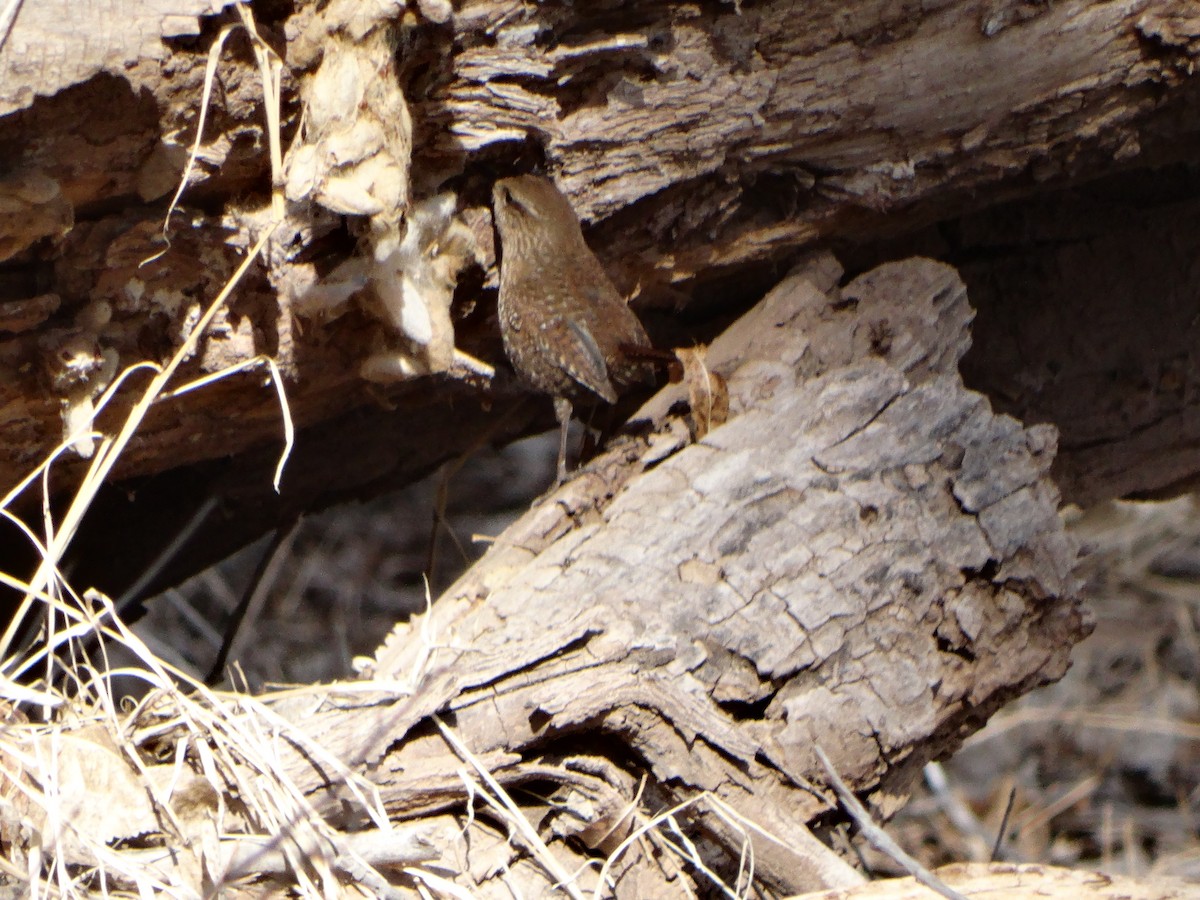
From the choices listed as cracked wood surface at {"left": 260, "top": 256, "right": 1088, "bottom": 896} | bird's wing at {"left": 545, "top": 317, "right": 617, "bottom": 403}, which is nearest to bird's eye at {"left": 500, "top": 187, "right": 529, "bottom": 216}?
bird's wing at {"left": 545, "top": 317, "right": 617, "bottom": 403}

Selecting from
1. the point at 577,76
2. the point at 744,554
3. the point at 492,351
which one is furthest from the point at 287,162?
the point at 744,554

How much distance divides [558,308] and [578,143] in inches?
9.9

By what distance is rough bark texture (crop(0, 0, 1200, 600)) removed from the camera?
1334mm

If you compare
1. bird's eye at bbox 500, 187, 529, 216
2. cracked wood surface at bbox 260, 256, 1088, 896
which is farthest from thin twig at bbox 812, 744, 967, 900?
bird's eye at bbox 500, 187, 529, 216

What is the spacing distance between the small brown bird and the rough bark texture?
7 cm

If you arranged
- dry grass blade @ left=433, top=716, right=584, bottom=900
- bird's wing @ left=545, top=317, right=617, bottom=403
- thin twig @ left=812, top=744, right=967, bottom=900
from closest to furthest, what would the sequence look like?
thin twig @ left=812, top=744, right=967, bottom=900 → dry grass blade @ left=433, top=716, right=584, bottom=900 → bird's wing @ left=545, top=317, right=617, bottom=403

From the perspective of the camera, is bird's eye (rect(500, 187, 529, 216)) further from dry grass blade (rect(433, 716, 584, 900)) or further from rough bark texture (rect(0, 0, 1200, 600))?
dry grass blade (rect(433, 716, 584, 900))

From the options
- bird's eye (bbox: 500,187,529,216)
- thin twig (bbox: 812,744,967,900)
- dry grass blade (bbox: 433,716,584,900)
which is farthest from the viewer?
bird's eye (bbox: 500,187,529,216)

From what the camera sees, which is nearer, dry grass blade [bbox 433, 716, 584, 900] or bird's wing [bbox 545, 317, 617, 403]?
dry grass blade [bbox 433, 716, 584, 900]

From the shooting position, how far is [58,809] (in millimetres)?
1159

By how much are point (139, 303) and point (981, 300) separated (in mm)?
1572

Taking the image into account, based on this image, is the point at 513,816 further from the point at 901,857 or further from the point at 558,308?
the point at 558,308

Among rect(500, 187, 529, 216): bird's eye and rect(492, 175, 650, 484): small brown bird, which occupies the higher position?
rect(500, 187, 529, 216): bird's eye

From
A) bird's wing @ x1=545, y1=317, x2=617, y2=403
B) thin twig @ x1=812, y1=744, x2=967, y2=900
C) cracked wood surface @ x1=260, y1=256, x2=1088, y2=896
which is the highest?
bird's wing @ x1=545, y1=317, x2=617, y2=403
